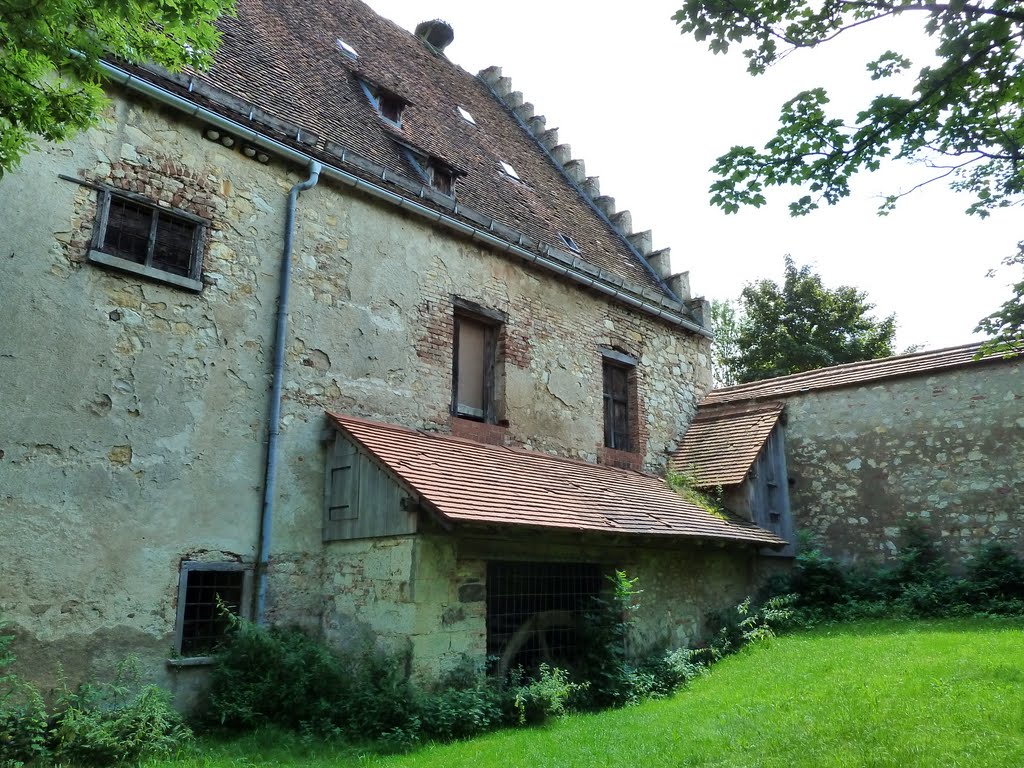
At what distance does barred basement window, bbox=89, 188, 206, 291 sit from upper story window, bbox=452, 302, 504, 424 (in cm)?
367

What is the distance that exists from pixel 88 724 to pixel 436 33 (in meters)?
16.0

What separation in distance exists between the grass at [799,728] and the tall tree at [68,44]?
4792mm

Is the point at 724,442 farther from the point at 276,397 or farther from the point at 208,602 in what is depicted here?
the point at 208,602

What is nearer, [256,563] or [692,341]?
[256,563]

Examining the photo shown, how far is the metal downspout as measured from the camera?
7789 mm

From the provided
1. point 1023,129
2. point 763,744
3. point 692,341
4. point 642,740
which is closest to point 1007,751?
point 763,744

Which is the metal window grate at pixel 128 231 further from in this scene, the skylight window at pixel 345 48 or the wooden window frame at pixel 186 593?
the skylight window at pixel 345 48

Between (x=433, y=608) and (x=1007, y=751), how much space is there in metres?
4.72

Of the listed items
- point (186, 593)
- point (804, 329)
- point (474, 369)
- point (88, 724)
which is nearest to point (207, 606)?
point (186, 593)

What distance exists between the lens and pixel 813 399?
45.3 ft

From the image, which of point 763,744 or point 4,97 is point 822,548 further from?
point 4,97

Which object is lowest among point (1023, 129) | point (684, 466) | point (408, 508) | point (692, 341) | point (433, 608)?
point (433, 608)

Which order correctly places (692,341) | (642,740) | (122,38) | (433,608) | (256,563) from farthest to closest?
1. (692,341)
2. (256,563)
3. (433,608)
4. (642,740)
5. (122,38)

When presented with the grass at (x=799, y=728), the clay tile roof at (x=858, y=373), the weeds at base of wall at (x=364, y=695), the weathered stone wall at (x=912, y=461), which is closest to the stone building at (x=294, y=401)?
the weeds at base of wall at (x=364, y=695)
